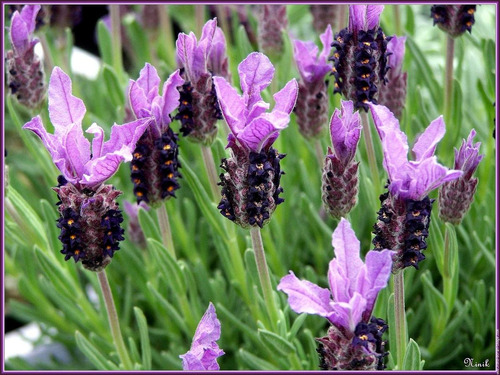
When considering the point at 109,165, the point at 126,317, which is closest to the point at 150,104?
the point at 109,165

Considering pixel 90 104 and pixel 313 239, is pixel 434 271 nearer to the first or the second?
pixel 313 239

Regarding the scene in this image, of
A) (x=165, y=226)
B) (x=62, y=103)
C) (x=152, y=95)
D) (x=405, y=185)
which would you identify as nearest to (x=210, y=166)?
(x=165, y=226)

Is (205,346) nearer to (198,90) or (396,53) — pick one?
(198,90)

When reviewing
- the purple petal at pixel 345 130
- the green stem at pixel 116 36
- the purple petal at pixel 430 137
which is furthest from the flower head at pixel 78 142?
the green stem at pixel 116 36

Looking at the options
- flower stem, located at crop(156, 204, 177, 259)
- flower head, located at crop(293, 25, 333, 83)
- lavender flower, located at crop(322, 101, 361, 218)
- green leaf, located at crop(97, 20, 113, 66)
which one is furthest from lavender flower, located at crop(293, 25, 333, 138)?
green leaf, located at crop(97, 20, 113, 66)

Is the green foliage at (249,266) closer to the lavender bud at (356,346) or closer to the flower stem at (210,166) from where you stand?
the flower stem at (210,166)
